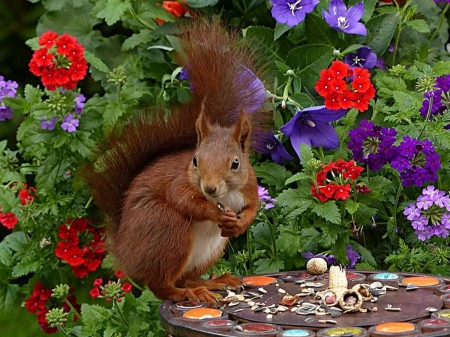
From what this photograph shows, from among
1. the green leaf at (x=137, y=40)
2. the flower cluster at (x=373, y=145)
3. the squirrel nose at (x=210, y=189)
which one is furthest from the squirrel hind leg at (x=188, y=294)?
the green leaf at (x=137, y=40)

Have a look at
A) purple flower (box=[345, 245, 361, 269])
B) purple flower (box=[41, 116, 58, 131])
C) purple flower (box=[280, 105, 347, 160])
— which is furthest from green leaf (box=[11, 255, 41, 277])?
purple flower (box=[345, 245, 361, 269])

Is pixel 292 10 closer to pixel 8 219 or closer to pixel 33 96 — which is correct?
pixel 33 96

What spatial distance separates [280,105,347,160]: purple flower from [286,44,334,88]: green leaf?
206 mm

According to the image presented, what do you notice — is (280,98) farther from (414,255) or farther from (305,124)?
(414,255)

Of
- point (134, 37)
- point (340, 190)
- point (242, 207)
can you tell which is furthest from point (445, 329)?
point (134, 37)

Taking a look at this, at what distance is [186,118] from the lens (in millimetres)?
2395

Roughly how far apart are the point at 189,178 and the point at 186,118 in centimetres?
30

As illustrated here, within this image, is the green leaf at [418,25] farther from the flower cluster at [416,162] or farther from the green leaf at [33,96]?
the green leaf at [33,96]

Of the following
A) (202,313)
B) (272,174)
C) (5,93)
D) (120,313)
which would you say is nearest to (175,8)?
(5,93)

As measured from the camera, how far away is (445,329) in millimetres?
1790

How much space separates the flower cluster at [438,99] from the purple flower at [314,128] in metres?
0.26

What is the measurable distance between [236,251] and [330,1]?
894mm

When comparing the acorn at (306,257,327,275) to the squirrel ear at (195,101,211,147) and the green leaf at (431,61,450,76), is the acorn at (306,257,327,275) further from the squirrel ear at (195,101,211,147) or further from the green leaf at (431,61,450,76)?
the green leaf at (431,61,450,76)

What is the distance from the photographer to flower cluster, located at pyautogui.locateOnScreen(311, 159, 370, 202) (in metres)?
2.66
